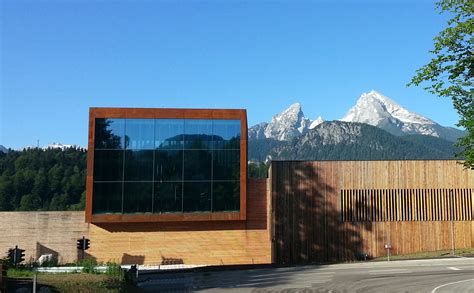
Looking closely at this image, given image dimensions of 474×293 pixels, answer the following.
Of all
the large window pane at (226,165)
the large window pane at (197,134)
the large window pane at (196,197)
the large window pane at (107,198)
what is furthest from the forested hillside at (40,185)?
the large window pane at (226,165)

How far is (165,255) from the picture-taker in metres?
43.4

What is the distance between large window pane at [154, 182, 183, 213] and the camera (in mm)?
42969

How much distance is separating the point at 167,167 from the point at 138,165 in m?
2.52

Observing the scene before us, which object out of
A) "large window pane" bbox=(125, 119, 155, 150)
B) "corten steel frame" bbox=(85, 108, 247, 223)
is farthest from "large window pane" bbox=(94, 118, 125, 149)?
"large window pane" bbox=(125, 119, 155, 150)

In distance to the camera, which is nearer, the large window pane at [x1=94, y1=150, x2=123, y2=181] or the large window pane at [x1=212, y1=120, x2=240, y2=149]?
the large window pane at [x1=94, y1=150, x2=123, y2=181]

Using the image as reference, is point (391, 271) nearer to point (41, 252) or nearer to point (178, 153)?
point (178, 153)

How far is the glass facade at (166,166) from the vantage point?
4281cm

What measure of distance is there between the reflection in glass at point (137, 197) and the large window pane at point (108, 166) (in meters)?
1.25

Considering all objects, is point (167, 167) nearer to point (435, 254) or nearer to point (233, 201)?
point (233, 201)

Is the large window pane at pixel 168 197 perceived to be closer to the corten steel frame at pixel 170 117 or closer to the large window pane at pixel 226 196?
the corten steel frame at pixel 170 117

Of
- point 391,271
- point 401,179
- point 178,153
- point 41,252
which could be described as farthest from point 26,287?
point 401,179

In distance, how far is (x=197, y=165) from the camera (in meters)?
43.6

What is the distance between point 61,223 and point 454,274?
33.3 metres

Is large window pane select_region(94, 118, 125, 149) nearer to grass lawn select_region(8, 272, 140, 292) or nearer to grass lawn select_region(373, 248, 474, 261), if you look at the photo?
grass lawn select_region(8, 272, 140, 292)
